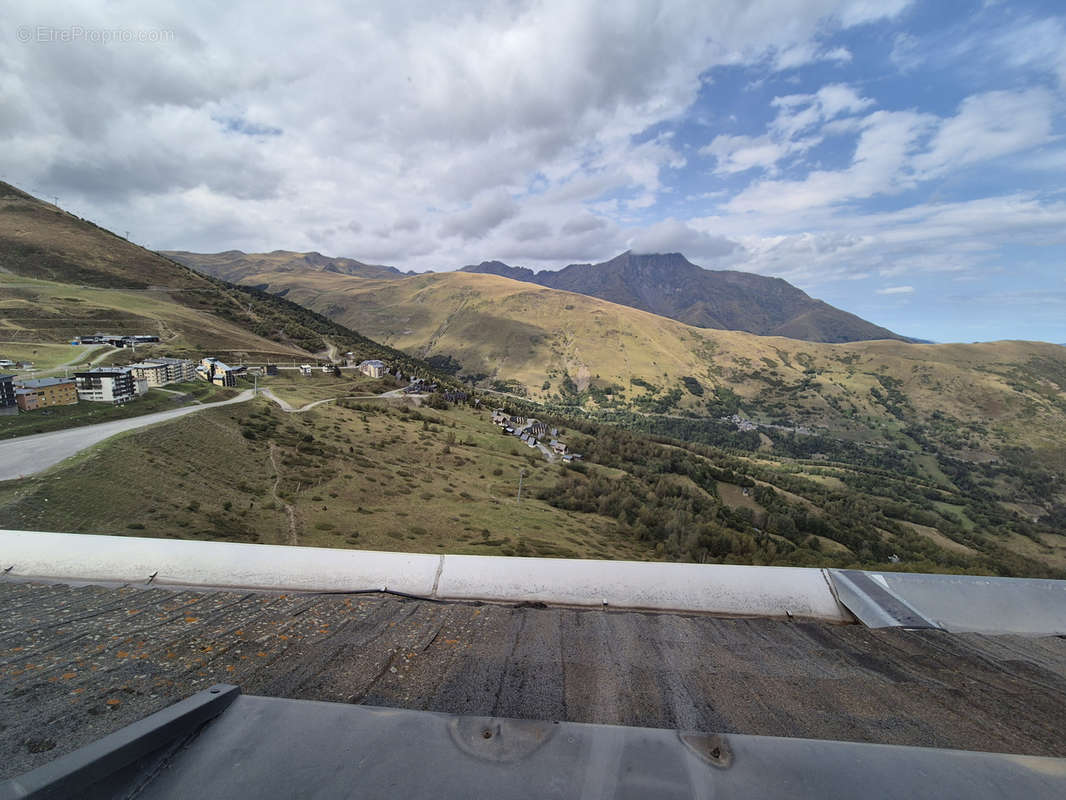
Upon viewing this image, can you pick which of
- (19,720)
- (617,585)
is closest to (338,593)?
(19,720)

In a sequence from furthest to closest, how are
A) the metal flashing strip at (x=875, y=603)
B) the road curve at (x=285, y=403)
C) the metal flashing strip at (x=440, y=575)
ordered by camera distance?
the road curve at (x=285, y=403), the metal flashing strip at (x=440, y=575), the metal flashing strip at (x=875, y=603)

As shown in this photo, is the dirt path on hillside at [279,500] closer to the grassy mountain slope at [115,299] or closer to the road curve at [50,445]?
the road curve at [50,445]

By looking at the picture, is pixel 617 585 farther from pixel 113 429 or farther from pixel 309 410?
pixel 309 410

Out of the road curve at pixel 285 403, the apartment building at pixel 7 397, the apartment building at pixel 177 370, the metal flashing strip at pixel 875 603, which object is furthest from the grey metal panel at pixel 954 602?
the apartment building at pixel 177 370

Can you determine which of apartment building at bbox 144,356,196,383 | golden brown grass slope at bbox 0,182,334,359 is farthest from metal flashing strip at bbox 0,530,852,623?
golden brown grass slope at bbox 0,182,334,359

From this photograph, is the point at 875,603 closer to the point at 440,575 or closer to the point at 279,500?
the point at 440,575

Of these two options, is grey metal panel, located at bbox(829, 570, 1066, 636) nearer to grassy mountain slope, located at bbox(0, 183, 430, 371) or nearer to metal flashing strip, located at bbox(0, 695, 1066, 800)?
metal flashing strip, located at bbox(0, 695, 1066, 800)
